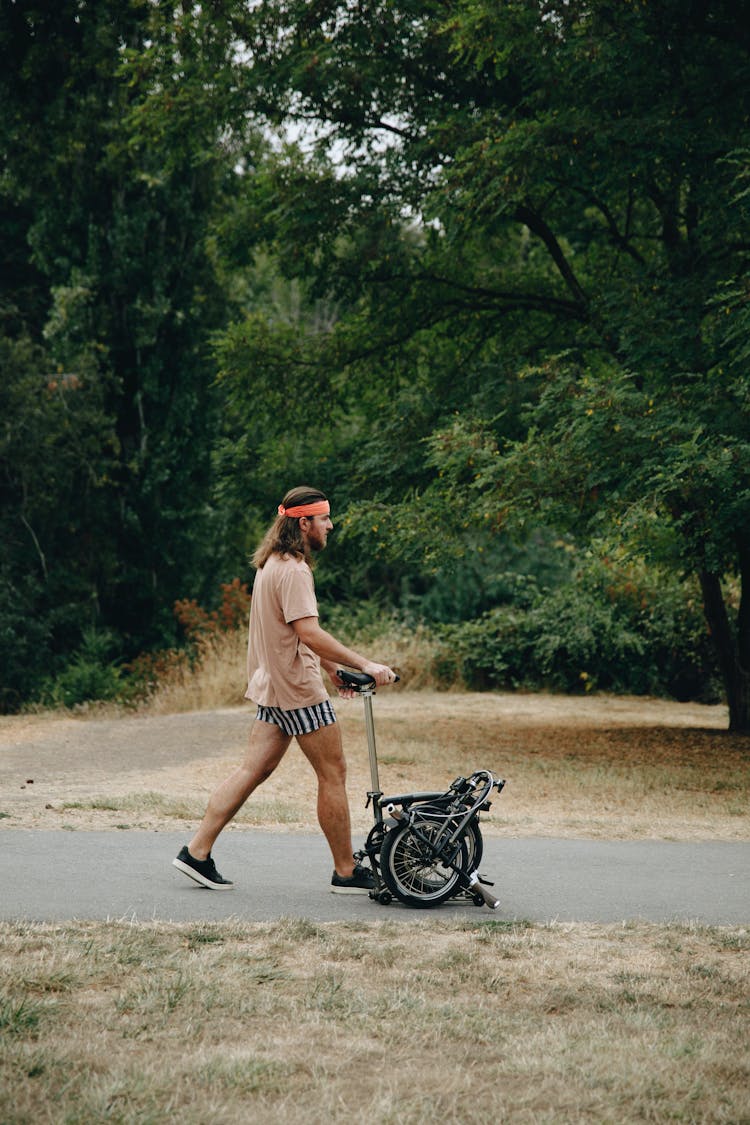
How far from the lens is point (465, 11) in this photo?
39.8 feet

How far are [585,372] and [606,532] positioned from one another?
6.09 feet

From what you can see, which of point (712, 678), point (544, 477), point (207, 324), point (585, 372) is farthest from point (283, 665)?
point (207, 324)

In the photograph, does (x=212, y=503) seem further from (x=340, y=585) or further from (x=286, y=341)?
(x=286, y=341)

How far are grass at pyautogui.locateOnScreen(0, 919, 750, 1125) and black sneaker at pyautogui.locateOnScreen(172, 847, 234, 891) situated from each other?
709 millimetres

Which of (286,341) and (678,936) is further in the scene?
(286,341)

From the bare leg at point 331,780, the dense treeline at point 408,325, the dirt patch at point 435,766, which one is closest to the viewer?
the bare leg at point 331,780

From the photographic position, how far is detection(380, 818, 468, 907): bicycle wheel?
5.62 meters

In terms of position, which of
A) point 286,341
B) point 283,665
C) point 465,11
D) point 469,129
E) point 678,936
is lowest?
point 678,936

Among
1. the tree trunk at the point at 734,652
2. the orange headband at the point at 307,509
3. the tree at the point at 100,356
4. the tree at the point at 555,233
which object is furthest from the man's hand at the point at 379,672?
the tree at the point at 100,356

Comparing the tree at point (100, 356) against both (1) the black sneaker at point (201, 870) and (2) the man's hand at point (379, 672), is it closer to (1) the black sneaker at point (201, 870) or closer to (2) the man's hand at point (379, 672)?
(1) the black sneaker at point (201, 870)

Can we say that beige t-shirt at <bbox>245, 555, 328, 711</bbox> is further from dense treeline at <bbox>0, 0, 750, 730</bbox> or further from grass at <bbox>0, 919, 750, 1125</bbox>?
dense treeline at <bbox>0, 0, 750, 730</bbox>

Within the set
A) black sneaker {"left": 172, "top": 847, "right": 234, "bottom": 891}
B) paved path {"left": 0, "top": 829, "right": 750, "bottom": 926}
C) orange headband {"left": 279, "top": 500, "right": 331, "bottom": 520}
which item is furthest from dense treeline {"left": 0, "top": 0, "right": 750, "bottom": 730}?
black sneaker {"left": 172, "top": 847, "right": 234, "bottom": 891}

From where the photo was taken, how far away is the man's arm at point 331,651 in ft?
18.0

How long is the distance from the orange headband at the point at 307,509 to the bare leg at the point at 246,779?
1.00 metres
